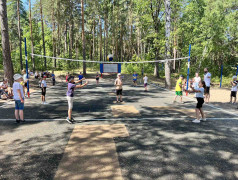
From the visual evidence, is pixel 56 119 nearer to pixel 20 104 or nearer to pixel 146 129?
pixel 20 104

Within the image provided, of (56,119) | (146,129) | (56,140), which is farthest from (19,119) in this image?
(146,129)

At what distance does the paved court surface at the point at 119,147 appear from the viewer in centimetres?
344

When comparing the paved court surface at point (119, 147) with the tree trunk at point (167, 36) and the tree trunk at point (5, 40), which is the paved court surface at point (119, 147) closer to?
the tree trunk at point (5, 40)

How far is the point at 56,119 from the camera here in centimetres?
684

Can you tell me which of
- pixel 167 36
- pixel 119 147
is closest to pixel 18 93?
pixel 119 147

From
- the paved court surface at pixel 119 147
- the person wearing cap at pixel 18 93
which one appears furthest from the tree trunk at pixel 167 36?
the person wearing cap at pixel 18 93

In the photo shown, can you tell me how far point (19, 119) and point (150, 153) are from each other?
5.06m

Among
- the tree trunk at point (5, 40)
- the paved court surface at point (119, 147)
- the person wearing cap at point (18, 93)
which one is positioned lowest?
the paved court surface at point (119, 147)

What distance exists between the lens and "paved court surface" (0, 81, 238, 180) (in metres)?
3.44

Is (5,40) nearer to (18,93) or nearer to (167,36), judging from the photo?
(18,93)

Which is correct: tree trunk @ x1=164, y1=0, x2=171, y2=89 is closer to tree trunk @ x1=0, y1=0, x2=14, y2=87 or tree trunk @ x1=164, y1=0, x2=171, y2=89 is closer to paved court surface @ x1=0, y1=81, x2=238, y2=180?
paved court surface @ x1=0, y1=81, x2=238, y2=180

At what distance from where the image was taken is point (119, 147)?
14.7 ft

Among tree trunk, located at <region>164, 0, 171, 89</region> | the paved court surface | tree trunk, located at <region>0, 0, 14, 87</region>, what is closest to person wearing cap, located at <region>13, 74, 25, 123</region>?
the paved court surface

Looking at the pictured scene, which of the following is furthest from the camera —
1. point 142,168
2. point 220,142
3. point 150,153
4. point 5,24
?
point 5,24
